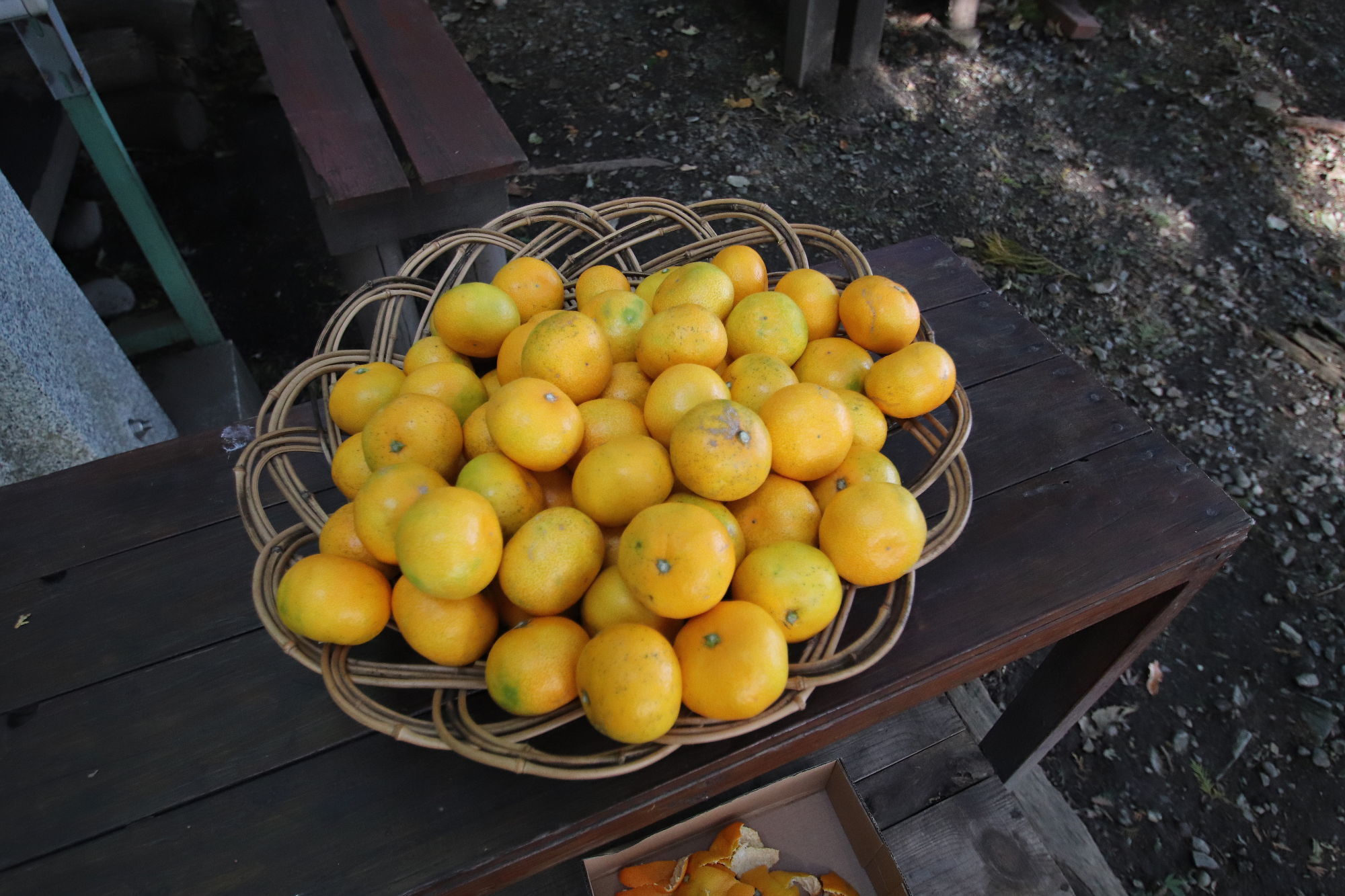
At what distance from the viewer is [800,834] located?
1.62 meters

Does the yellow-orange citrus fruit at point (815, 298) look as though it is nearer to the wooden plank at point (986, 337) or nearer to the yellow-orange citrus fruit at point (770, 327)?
the yellow-orange citrus fruit at point (770, 327)

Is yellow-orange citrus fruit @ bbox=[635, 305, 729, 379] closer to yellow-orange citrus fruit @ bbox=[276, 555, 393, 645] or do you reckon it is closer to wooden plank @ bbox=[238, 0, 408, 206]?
yellow-orange citrus fruit @ bbox=[276, 555, 393, 645]

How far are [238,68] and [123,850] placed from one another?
198 inches

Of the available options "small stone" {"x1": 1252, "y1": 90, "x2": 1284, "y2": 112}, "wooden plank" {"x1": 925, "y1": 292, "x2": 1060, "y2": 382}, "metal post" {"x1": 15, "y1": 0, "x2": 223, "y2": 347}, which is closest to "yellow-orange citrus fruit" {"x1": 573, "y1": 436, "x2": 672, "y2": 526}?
"wooden plank" {"x1": 925, "y1": 292, "x2": 1060, "y2": 382}

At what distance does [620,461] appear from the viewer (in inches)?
48.2

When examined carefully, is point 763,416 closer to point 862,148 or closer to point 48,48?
A: point 48,48

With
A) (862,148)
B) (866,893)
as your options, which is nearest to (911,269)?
(866,893)

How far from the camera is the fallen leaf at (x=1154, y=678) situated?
246 centimetres

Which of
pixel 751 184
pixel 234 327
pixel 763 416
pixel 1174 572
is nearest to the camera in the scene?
pixel 763 416

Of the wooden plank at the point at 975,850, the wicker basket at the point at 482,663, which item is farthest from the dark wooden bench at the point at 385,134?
the wooden plank at the point at 975,850

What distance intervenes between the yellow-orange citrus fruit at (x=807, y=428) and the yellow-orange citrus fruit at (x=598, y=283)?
1.67 feet

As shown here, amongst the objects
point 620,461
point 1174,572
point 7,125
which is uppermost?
point 620,461

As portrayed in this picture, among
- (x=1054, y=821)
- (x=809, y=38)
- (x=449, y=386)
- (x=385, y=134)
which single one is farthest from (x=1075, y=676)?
(x=809, y=38)

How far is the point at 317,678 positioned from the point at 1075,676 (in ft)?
5.51
